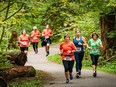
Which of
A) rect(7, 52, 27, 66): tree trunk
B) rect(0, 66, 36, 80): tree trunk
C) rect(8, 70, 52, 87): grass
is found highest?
rect(7, 52, 27, 66): tree trunk

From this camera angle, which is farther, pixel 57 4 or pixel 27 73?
pixel 57 4

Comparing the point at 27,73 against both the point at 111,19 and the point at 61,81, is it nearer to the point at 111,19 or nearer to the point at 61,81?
the point at 61,81

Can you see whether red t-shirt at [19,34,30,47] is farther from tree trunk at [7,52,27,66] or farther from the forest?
tree trunk at [7,52,27,66]

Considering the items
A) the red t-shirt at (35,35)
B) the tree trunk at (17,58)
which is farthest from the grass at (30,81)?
the red t-shirt at (35,35)

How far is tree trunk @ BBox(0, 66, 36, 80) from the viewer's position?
15930 mm

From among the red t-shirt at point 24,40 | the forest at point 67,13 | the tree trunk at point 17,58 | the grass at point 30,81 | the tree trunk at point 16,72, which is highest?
the forest at point 67,13

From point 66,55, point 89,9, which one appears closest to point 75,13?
point 89,9

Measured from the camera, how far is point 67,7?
64.9 feet

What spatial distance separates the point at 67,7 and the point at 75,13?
1237 mm

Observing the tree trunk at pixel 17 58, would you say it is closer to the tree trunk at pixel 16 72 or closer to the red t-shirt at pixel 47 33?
the tree trunk at pixel 16 72

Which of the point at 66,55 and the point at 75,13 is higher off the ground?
the point at 75,13

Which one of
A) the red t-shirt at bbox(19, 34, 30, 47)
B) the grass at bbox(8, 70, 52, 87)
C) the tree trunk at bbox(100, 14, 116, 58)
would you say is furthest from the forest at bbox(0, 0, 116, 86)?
the grass at bbox(8, 70, 52, 87)

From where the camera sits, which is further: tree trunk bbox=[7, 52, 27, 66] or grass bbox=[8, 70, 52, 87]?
tree trunk bbox=[7, 52, 27, 66]

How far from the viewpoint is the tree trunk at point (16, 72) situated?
15930mm
